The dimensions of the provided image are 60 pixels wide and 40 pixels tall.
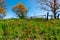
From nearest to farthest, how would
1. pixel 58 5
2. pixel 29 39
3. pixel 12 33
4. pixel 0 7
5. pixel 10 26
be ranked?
1. pixel 29 39
2. pixel 12 33
3. pixel 10 26
4. pixel 58 5
5. pixel 0 7

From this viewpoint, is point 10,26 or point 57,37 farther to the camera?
point 10,26

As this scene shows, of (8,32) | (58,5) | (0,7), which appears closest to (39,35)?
(8,32)

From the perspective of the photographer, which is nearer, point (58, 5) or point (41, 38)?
point (41, 38)

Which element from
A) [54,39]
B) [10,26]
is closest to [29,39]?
[54,39]

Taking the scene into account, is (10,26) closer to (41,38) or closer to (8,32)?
(8,32)

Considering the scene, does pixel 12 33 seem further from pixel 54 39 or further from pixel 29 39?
pixel 54 39

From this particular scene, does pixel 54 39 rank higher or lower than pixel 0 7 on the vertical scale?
lower

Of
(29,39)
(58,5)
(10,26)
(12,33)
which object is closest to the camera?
(29,39)

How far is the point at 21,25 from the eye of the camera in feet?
40.7

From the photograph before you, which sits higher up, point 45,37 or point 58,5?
point 58,5

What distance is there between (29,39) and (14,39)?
0.78m

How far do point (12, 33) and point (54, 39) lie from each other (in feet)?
7.56

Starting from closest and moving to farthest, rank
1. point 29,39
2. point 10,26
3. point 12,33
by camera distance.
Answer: point 29,39 < point 12,33 < point 10,26

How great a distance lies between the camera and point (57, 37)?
409 inches
